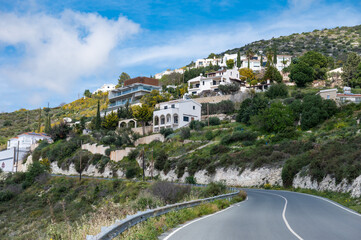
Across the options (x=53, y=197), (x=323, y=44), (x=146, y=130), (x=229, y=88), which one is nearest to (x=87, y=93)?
(x=146, y=130)

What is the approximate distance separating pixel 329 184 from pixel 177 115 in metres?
47.3

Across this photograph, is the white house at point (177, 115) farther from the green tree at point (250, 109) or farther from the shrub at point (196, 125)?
the green tree at point (250, 109)

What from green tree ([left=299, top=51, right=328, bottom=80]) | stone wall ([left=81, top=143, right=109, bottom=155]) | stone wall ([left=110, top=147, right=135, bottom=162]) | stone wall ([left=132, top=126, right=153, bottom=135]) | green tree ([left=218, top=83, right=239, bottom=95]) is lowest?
stone wall ([left=110, top=147, right=135, bottom=162])

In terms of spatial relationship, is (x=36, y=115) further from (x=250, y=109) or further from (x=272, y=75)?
(x=250, y=109)

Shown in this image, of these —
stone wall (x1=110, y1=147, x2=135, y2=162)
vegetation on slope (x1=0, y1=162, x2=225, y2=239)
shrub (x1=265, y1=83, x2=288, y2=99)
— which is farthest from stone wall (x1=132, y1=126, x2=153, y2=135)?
shrub (x1=265, y1=83, x2=288, y2=99)

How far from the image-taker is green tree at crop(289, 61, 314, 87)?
86.6 metres

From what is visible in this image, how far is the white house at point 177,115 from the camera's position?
249 feet

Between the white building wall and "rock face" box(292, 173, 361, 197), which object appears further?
the white building wall

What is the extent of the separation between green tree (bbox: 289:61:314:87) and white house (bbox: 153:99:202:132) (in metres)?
26.4

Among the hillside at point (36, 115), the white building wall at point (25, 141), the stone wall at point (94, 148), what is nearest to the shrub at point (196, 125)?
the stone wall at point (94, 148)

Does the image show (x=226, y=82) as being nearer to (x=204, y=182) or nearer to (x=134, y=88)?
(x=134, y=88)

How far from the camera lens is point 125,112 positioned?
9100cm

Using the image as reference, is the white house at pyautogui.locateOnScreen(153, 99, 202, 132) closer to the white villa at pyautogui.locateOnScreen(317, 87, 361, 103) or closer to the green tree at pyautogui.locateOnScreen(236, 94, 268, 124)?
the green tree at pyautogui.locateOnScreen(236, 94, 268, 124)

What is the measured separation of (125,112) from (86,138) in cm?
1263
